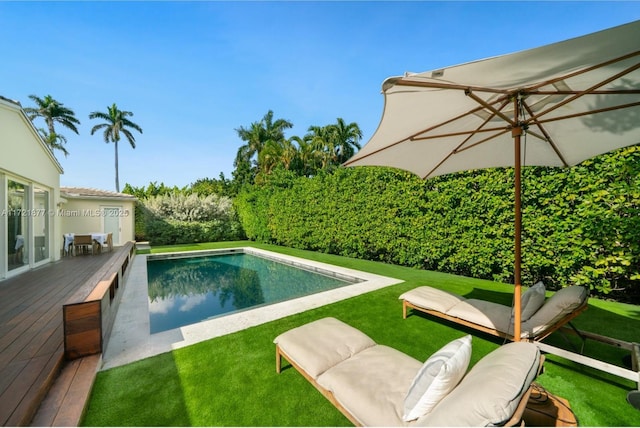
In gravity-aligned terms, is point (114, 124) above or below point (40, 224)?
above

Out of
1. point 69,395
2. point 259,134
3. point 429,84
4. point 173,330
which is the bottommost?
point 173,330

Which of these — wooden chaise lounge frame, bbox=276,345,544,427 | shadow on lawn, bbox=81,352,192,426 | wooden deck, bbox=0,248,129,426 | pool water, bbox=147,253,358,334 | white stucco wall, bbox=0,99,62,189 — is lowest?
pool water, bbox=147,253,358,334

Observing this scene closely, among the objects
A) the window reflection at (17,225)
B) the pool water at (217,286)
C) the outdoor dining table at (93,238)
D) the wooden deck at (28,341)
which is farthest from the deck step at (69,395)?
the outdoor dining table at (93,238)

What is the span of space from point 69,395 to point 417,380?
3.28 metres

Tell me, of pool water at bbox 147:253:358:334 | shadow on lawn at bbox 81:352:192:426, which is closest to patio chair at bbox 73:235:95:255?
pool water at bbox 147:253:358:334

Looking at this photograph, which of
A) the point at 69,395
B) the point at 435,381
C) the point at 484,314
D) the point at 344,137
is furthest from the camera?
the point at 344,137

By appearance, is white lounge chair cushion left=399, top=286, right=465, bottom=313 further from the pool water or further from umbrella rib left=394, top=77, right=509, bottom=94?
umbrella rib left=394, top=77, right=509, bottom=94

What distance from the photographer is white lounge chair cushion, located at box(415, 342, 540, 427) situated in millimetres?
1376

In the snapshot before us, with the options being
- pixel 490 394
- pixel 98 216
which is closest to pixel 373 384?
pixel 490 394

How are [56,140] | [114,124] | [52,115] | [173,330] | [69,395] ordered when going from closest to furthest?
[69,395]
[173,330]
[52,115]
[56,140]
[114,124]

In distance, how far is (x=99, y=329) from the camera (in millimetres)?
3309

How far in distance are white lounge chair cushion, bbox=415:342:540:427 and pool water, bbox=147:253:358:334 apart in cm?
477

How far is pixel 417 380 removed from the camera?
6.02 ft

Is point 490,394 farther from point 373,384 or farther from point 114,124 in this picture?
point 114,124
